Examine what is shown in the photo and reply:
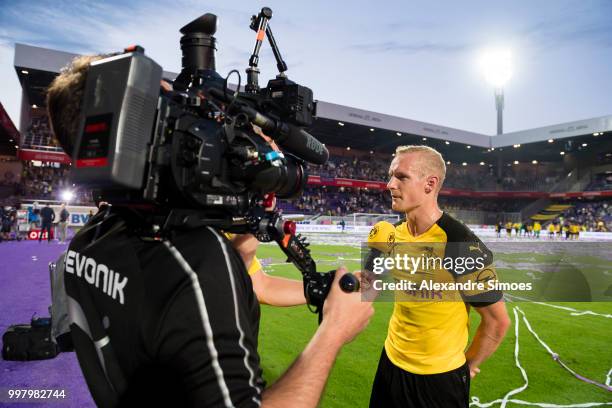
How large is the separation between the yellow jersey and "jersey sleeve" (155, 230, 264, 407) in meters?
1.67

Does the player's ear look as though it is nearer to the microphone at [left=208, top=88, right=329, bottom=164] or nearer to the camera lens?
the microphone at [left=208, top=88, right=329, bottom=164]

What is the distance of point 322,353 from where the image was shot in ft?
3.65

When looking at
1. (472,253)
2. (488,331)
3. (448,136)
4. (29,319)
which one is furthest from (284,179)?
(448,136)

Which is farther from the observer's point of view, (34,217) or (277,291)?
(34,217)

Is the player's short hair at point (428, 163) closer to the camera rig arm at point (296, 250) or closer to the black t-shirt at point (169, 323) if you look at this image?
the camera rig arm at point (296, 250)

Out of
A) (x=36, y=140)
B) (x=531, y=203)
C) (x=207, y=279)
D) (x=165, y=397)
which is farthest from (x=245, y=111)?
(x=531, y=203)

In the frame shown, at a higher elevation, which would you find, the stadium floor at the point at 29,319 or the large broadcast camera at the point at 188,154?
the large broadcast camera at the point at 188,154

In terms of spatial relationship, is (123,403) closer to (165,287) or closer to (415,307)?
(165,287)

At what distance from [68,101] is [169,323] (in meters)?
0.70

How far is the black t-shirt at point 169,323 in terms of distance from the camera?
0.91 metres

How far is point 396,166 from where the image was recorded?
270 cm

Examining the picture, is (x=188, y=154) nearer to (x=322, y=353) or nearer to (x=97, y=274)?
(x=97, y=274)

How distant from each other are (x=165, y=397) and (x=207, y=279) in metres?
0.29

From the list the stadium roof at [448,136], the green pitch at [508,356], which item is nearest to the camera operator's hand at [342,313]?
the green pitch at [508,356]
